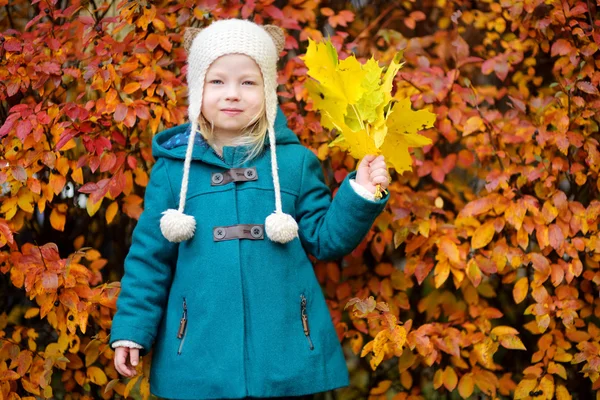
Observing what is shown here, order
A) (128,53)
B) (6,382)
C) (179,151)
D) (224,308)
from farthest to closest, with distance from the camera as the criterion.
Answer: (128,53) → (6,382) → (179,151) → (224,308)

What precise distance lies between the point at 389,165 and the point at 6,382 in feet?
5.48

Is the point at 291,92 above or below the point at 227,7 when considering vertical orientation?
below

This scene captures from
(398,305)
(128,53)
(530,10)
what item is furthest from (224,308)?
(530,10)

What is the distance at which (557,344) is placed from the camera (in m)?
3.01

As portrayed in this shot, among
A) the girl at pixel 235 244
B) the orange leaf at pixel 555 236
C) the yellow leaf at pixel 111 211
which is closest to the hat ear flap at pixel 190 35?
the girl at pixel 235 244

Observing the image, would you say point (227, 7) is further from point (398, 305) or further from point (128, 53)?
point (398, 305)

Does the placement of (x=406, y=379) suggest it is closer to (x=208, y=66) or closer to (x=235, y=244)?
(x=235, y=244)

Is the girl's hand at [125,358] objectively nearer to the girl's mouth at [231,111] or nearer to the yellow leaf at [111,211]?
the yellow leaf at [111,211]

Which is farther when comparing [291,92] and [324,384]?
[291,92]

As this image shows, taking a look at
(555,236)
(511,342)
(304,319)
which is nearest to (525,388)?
(511,342)

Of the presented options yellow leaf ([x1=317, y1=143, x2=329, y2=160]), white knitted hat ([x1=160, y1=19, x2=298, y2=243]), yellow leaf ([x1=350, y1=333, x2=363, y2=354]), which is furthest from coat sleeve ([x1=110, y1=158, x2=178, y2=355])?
yellow leaf ([x1=350, y1=333, x2=363, y2=354])

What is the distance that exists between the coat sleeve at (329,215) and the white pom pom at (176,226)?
0.41 metres

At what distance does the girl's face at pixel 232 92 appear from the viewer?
2.54m

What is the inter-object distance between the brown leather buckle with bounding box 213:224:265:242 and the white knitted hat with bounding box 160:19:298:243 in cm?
6
